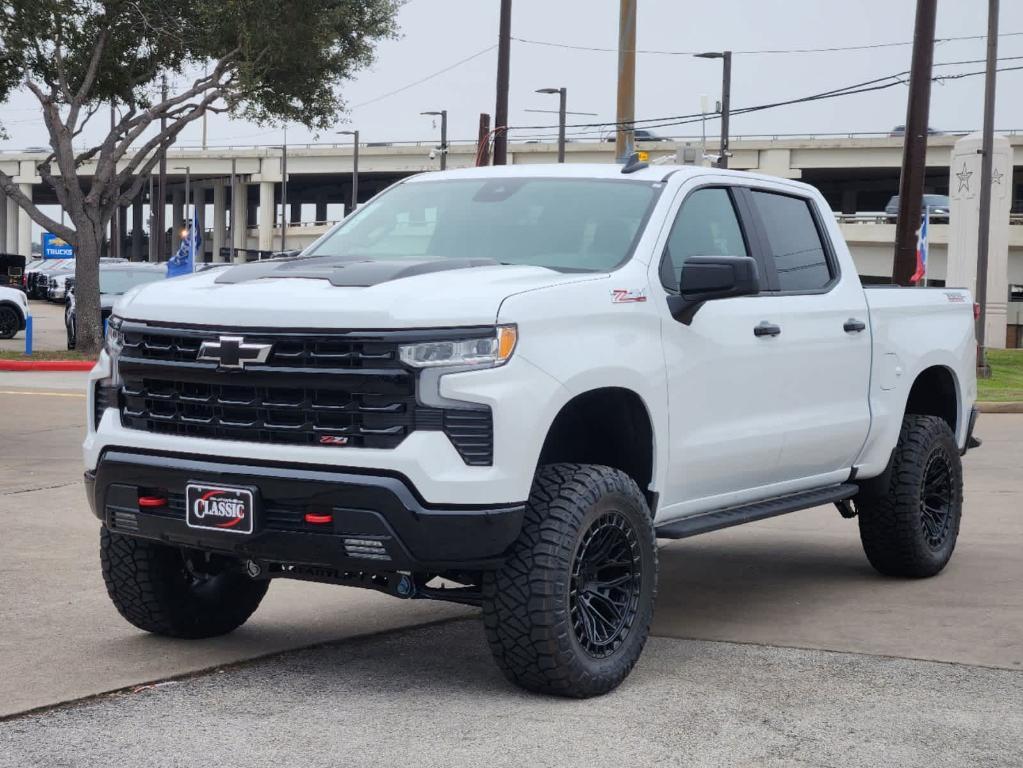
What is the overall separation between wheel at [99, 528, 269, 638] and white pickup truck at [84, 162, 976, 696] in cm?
1

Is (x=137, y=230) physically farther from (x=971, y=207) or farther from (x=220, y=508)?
(x=220, y=508)

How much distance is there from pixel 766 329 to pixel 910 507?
1849 mm

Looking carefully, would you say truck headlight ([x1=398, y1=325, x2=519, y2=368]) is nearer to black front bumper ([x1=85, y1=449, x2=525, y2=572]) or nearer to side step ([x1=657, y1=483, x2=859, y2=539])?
black front bumper ([x1=85, y1=449, x2=525, y2=572])

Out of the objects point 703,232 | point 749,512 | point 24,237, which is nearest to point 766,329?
point 703,232

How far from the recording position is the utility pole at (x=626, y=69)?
2450 centimetres

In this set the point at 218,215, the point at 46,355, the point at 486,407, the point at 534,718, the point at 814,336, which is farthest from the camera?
the point at 218,215

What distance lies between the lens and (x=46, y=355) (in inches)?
1113

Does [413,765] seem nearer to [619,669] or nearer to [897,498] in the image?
[619,669]

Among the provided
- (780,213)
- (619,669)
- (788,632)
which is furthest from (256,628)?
(780,213)

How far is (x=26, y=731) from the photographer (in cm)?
522

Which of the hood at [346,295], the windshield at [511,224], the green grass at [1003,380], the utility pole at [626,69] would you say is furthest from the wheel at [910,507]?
the utility pole at [626,69]

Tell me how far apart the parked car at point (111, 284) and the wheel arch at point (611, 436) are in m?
24.4

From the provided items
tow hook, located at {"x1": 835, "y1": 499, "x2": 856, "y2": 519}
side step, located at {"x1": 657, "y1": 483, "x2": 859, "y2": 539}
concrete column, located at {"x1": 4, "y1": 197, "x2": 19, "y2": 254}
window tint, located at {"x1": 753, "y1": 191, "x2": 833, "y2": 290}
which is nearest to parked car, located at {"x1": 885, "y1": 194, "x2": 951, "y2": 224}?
tow hook, located at {"x1": 835, "y1": 499, "x2": 856, "y2": 519}

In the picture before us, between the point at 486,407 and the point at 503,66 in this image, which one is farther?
the point at 503,66
